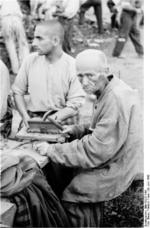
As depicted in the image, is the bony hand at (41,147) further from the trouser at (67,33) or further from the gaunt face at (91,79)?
the trouser at (67,33)

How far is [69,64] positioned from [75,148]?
37.3 inches

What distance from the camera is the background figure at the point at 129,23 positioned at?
859cm

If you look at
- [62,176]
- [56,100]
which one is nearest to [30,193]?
[62,176]

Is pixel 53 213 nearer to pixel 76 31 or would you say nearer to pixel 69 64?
pixel 69 64

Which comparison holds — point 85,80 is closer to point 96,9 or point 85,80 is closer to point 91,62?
point 91,62

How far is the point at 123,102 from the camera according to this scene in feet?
10.3

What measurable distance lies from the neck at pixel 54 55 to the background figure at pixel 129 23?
4.93 meters

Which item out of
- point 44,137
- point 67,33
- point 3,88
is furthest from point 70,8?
point 44,137

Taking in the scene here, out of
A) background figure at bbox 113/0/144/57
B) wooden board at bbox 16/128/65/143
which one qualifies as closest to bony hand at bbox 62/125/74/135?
wooden board at bbox 16/128/65/143

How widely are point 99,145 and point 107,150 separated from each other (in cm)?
6

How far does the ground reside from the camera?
404 cm

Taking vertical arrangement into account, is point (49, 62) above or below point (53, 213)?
above

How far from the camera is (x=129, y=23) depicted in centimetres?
878

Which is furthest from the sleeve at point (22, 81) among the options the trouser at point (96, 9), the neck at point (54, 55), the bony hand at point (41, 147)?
the trouser at point (96, 9)
